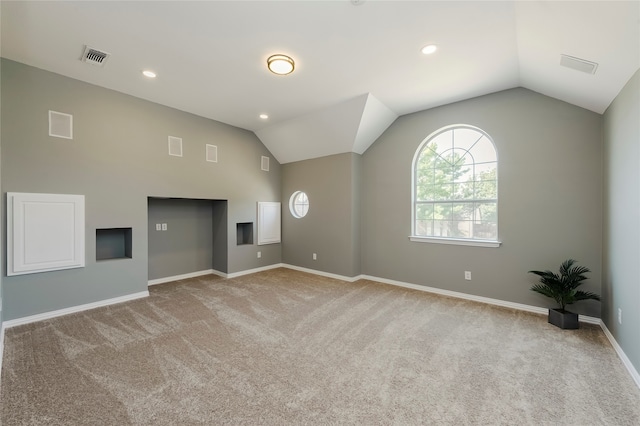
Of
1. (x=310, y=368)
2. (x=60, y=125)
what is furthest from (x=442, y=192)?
(x=60, y=125)

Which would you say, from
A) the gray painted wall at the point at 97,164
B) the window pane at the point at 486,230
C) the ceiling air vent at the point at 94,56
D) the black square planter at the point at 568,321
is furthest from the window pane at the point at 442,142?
the ceiling air vent at the point at 94,56

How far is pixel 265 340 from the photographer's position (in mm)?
2674

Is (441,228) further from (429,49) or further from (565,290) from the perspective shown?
(429,49)

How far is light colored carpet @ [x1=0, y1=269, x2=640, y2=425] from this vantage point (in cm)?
171

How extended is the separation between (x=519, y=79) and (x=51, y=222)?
244 inches

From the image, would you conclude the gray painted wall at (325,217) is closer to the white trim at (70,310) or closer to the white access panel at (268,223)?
the white access panel at (268,223)

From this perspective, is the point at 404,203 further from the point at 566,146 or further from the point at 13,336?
the point at 13,336

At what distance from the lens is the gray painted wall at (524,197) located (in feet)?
10.3

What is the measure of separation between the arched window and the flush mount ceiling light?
256 centimetres

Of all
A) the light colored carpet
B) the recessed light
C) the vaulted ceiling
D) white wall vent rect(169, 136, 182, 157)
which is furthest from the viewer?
white wall vent rect(169, 136, 182, 157)

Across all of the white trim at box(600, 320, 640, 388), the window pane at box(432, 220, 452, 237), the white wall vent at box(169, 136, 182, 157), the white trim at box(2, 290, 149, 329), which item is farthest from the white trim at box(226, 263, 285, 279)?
the white trim at box(600, 320, 640, 388)

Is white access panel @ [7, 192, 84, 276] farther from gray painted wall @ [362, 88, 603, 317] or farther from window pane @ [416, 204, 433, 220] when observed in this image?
window pane @ [416, 204, 433, 220]

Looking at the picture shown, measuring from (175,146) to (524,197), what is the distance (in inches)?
213

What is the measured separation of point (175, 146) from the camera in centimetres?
439
